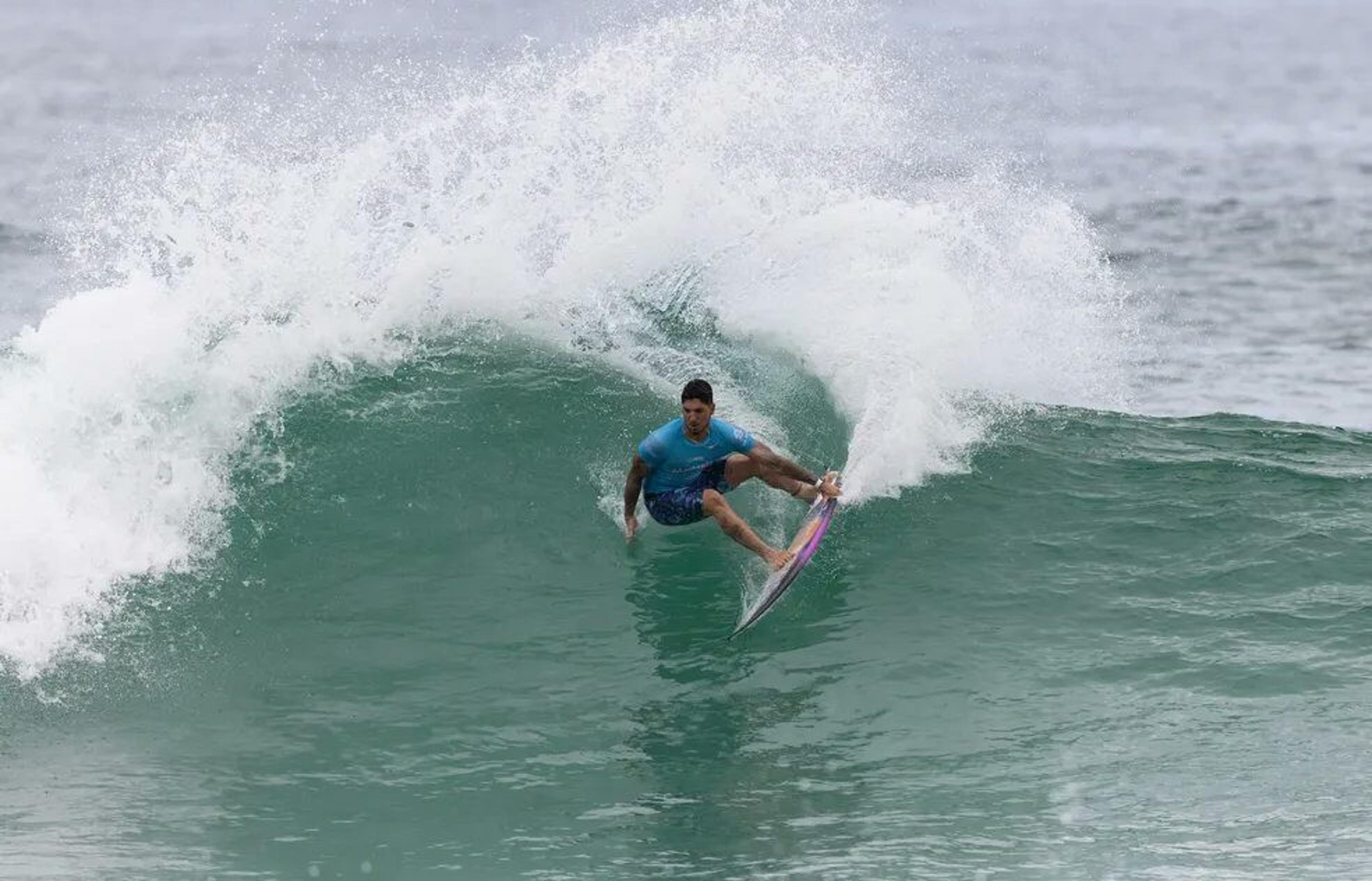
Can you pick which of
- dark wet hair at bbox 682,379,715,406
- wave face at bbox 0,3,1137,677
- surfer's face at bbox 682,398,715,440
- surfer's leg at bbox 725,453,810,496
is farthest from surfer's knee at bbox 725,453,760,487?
wave face at bbox 0,3,1137,677

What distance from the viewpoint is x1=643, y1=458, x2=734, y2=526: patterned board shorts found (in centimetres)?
1165

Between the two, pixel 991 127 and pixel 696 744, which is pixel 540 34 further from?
pixel 696 744

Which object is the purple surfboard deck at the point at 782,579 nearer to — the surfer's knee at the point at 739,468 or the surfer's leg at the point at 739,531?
the surfer's leg at the point at 739,531

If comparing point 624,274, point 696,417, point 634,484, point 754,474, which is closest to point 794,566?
point 754,474

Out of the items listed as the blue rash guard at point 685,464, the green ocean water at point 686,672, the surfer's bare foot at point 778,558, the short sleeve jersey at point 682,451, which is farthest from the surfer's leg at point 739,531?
the green ocean water at point 686,672

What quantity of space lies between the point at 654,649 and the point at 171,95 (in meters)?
37.5

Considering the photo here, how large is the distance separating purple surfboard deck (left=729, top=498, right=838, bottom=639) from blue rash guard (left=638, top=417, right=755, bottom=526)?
62 cm

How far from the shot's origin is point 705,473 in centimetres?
1170

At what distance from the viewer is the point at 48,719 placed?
10.4 m

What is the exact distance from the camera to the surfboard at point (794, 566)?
11.3 metres

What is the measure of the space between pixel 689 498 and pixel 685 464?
0.23 metres

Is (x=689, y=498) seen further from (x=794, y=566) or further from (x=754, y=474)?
(x=794, y=566)

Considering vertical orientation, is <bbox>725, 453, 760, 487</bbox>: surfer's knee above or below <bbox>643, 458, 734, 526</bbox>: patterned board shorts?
above

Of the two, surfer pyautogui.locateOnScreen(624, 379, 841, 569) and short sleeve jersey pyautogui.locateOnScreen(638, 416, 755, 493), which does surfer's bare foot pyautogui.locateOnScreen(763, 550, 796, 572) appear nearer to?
surfer pyautogui.locateOnScreen(624, 379, 841, 569)
